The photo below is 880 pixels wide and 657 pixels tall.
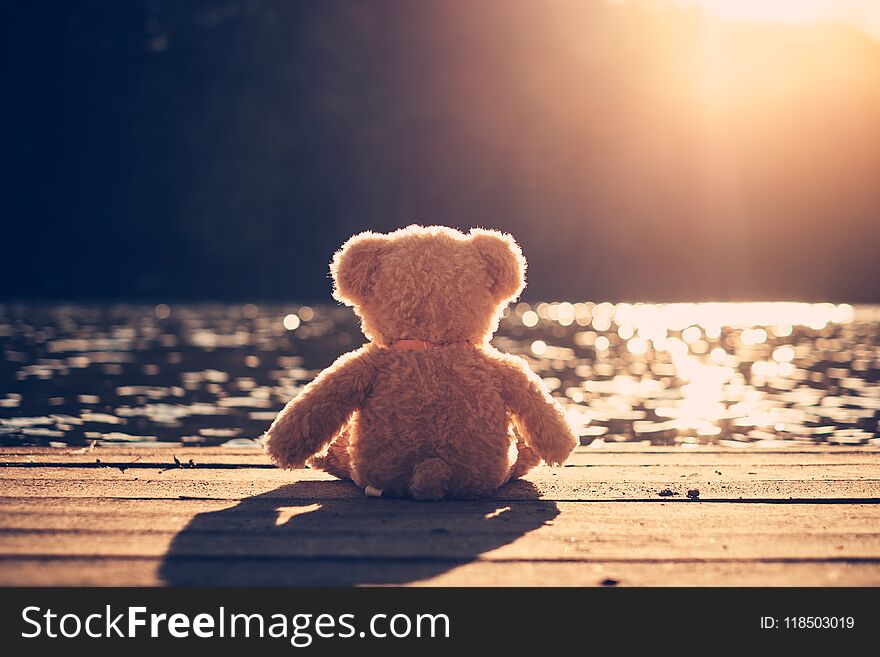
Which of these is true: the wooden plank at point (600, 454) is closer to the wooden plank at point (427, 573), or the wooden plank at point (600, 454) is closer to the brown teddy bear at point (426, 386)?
the brown teddy bear at point (426, 386)

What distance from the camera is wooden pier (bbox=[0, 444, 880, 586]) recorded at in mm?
2502

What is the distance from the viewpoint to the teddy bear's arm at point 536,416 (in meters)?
3.60

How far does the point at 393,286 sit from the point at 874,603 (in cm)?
193

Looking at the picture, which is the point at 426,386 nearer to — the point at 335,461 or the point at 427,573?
the point at 335,461


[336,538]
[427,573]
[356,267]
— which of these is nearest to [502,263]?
[356,267]

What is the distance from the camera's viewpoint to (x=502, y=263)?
3689mm

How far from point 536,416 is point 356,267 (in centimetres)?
87

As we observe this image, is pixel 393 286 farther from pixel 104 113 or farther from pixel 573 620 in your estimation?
pixel 104 113

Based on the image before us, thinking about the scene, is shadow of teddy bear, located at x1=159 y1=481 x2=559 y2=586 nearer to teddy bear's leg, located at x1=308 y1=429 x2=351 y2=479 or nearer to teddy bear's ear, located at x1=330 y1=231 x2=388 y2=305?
teddy bear's leg, located at x1=308 y1=429 x2=351 y2=479

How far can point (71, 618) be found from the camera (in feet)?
7.29

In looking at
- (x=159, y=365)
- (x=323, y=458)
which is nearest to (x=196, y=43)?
(x=159, y=365)

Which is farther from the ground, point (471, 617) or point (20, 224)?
point (20, 224)

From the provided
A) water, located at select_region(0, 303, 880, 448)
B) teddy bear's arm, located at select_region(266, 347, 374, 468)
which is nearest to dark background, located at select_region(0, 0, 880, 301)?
water, located at select_region(0, 303, 880, 448)

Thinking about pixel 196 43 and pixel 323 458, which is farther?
pixel 196 43
